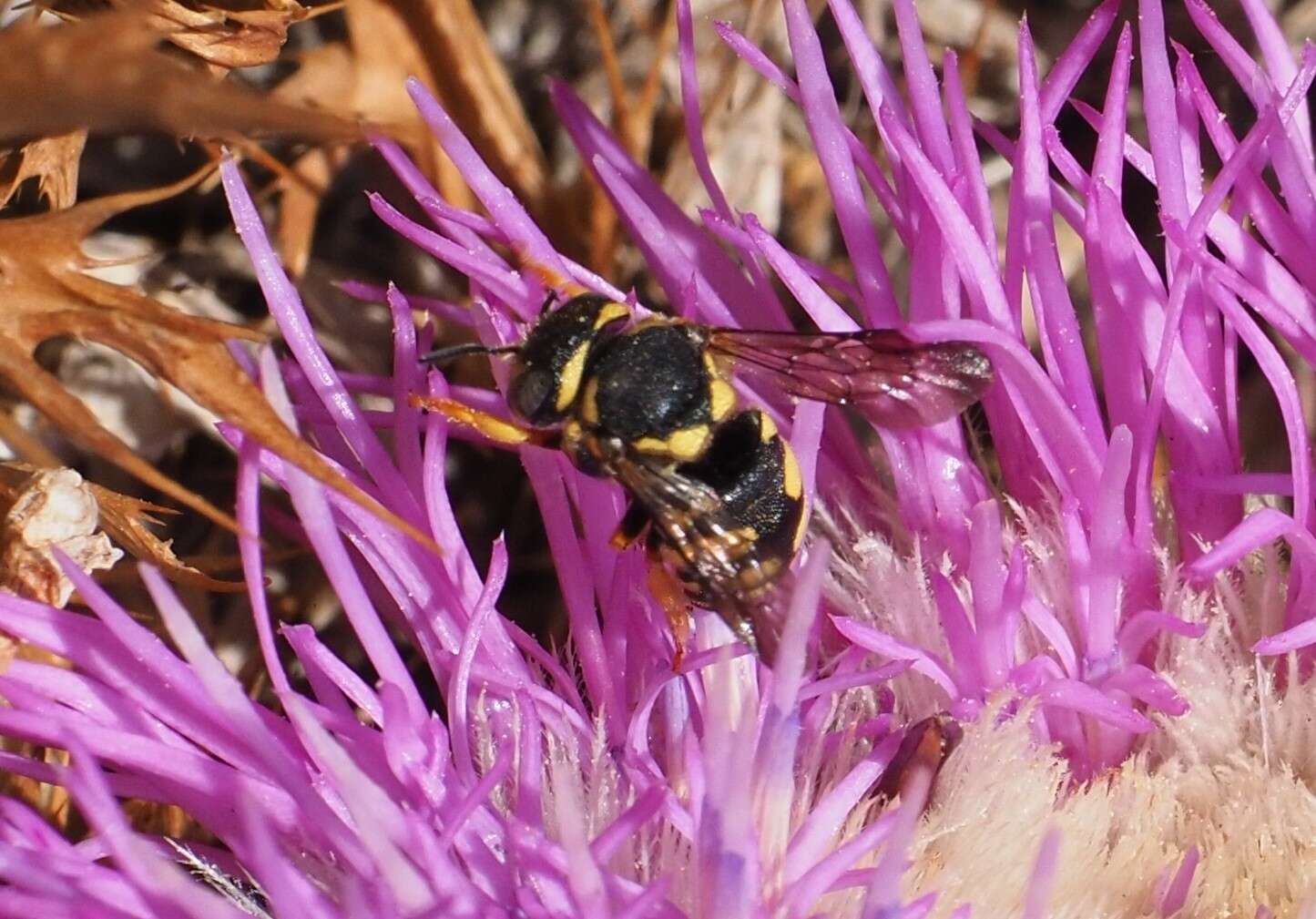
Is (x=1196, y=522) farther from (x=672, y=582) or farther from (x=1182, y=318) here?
(x=672, y=582)

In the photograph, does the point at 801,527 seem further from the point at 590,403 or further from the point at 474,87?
the point at 474,87

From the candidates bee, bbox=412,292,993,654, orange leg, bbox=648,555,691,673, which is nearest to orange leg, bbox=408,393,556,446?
bee, bbox=412,292,993,654

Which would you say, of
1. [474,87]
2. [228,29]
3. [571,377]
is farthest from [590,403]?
[474,87]

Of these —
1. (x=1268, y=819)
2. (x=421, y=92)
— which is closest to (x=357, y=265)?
(x=421, y=92)

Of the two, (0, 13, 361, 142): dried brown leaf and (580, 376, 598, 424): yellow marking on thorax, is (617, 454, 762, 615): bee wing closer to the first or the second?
(580, 376, 598, 424): yellow marking on thorax

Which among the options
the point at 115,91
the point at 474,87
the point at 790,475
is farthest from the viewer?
the point at 474,87

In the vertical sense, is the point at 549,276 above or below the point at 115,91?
below
